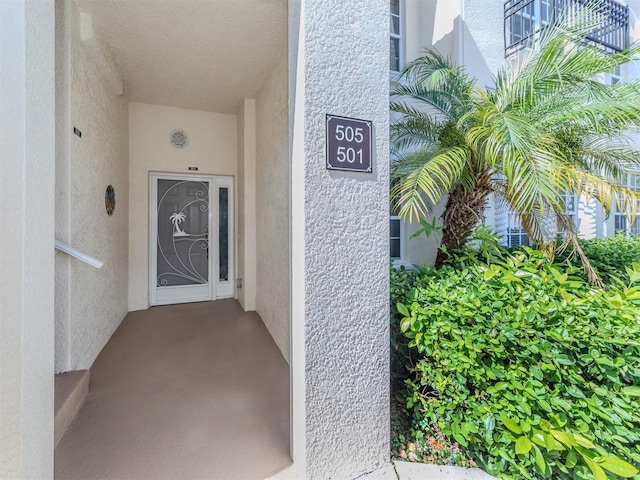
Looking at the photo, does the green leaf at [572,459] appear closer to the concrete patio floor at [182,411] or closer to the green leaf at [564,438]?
the green leaf at [564,438]

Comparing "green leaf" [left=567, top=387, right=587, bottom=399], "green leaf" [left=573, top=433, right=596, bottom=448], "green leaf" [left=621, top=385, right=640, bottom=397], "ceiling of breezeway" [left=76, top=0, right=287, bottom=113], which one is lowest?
"green leaf" [left=573, top=433, right=596, bottom=448]

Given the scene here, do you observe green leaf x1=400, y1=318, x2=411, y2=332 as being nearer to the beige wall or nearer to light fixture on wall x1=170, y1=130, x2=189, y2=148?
the beige wall

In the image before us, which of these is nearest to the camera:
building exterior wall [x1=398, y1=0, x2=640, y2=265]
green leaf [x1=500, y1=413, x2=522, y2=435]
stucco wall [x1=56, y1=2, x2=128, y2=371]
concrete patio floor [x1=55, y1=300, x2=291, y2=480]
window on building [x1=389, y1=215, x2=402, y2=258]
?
green leaf [x1=500, y1=413, x2=522, y2=435]

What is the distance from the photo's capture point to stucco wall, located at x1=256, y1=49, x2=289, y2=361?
3.78 meters

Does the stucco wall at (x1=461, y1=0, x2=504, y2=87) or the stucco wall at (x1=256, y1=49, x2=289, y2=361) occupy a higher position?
the stucco wall at (x1=461, y1=0, x2=504, y2=87)

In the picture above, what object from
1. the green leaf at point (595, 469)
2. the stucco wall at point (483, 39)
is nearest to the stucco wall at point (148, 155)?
the stucco wall at point (483, 39)

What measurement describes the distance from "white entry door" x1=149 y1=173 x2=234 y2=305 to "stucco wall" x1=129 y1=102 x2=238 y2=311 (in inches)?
6.5

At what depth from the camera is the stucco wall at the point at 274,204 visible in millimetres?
3779

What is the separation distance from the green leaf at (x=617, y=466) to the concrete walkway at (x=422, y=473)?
0.74 metres

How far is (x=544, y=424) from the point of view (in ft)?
5.97

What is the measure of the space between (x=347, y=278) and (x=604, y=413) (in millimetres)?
1772

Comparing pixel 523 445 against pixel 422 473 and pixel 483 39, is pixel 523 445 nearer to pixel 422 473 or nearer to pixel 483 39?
pixel 422 473
